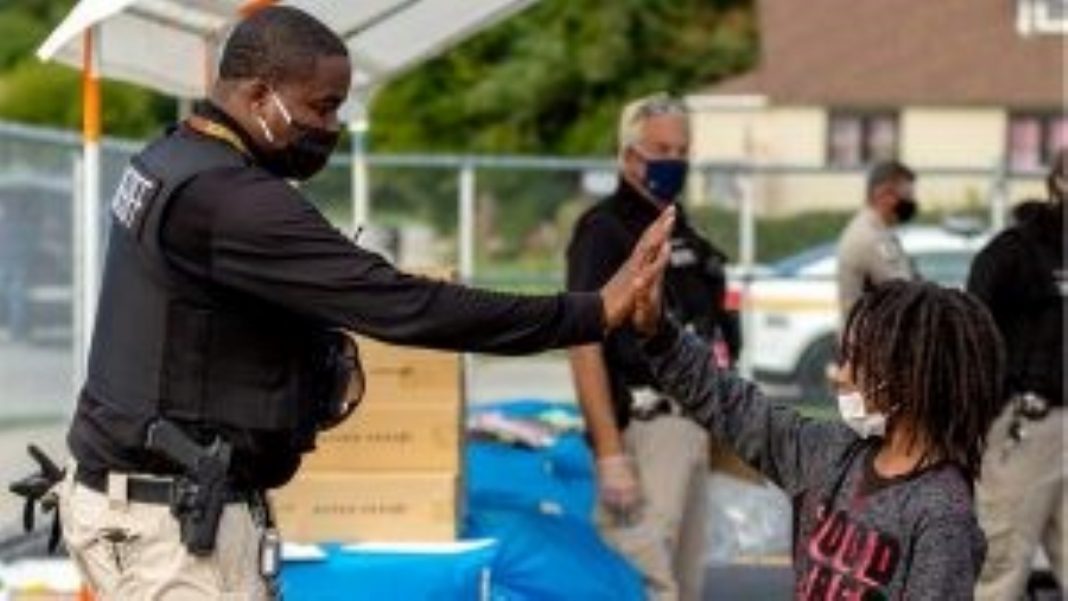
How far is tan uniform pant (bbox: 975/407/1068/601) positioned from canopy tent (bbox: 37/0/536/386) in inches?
91.8

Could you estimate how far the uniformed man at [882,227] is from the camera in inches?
457

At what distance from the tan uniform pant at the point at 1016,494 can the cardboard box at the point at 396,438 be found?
2426 millimetres

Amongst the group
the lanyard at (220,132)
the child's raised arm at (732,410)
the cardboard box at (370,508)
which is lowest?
the cardboard box at (370,508)

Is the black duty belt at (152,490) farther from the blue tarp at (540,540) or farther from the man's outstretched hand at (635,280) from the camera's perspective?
the blue tarp at (540,540)

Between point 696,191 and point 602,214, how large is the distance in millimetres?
13380

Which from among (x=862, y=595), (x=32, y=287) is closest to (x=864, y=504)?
(x=862, y=595)

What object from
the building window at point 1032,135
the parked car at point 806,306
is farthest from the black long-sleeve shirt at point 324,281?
the building window at point 1032,135

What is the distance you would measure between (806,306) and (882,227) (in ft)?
23.8

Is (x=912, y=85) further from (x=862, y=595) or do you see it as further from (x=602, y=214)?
(x=862, y=595)

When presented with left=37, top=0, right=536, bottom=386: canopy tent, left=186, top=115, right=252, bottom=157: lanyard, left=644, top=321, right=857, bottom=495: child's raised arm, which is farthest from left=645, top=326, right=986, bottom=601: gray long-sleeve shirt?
left=37, top=0, right=536, bottom=386: canopy tent

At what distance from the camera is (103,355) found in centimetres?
487

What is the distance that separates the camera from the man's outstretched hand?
4730 millimetres

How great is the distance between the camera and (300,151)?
15.9 ft

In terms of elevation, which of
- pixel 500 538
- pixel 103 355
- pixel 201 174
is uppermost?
pixel 201 174
